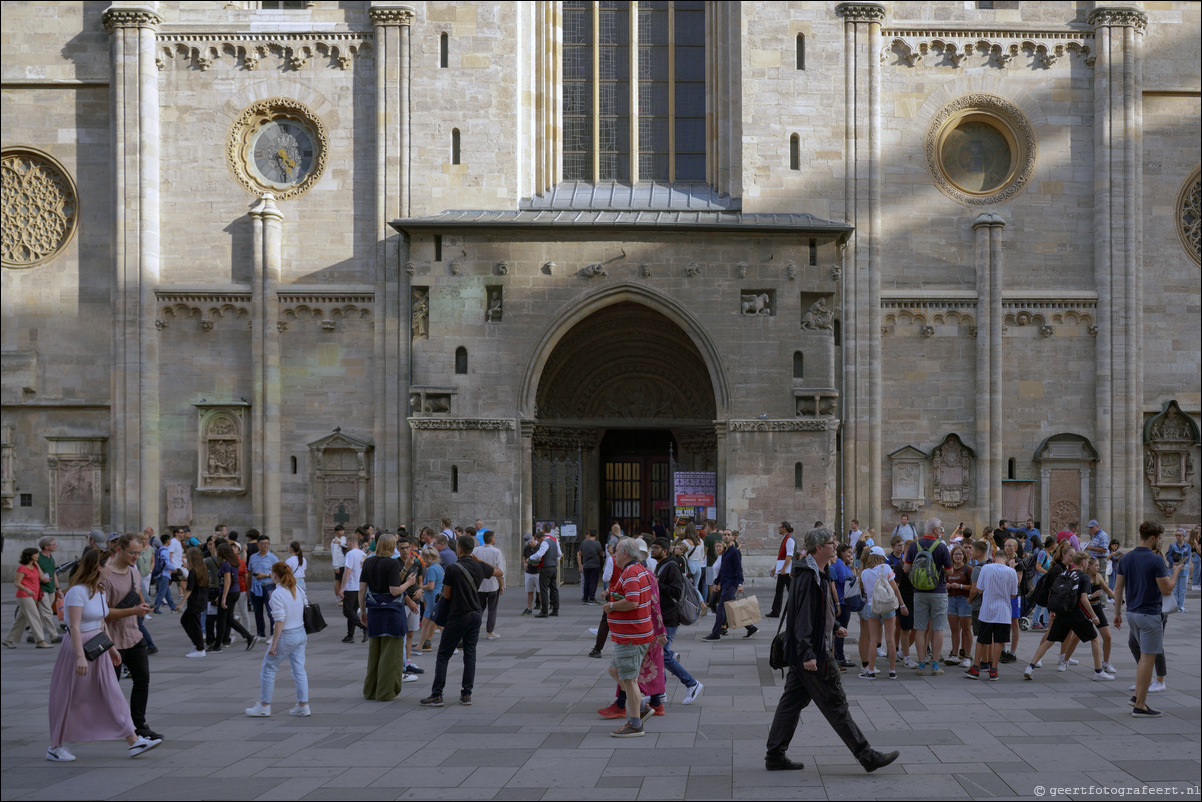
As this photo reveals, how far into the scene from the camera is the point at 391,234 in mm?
24422

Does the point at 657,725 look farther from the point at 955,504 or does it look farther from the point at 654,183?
the point at 654,183

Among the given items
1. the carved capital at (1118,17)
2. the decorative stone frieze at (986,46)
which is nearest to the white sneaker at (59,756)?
the decorative stone frieze at (986,46)

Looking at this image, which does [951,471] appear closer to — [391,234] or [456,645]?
[391,234]

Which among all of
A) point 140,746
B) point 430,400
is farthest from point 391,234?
point 140,746

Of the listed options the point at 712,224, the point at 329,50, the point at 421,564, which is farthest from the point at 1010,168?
the point at 421,564

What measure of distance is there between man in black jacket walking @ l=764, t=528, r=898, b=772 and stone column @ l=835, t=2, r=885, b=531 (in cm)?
1632

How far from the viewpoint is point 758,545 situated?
74.4 ft

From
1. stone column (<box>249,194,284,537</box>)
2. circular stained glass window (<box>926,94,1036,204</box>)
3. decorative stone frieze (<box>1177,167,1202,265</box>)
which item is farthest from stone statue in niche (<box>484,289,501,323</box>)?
decorative stone frieze (<box>1177,167,1202,265</box>)

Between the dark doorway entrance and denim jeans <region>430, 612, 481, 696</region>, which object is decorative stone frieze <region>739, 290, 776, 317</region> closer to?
the dark doorway entrance

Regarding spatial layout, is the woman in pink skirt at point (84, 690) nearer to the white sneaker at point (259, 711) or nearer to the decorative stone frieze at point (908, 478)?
the white sneaker at point (259, 711)

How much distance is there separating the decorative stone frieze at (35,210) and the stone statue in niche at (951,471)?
816 inches

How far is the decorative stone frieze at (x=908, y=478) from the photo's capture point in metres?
24.4

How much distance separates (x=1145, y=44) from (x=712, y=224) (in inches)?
454

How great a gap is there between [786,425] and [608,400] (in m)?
4.92
